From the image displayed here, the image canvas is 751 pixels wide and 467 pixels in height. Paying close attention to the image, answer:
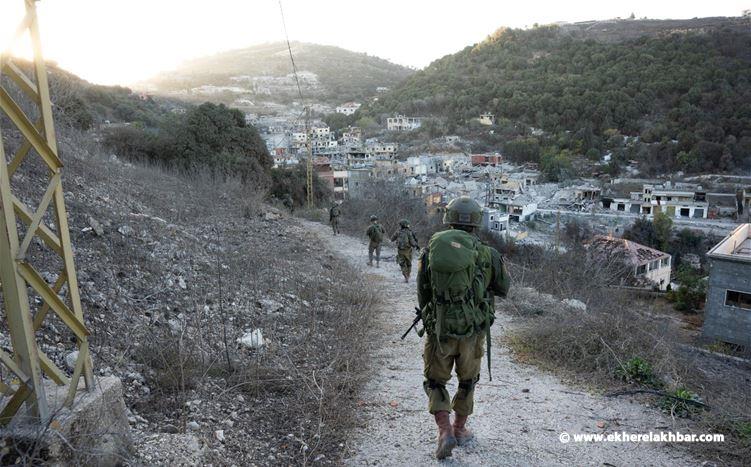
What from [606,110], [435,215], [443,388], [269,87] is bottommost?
[435,215]

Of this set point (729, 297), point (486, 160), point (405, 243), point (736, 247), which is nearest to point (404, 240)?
point (405, 243)

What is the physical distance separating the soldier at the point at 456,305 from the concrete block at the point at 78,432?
5.72ft

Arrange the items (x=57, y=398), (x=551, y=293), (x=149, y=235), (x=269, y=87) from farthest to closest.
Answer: (x=269, y=87)
(x=551, y=293)
(x=149, y=235)
(x=57, y=398)

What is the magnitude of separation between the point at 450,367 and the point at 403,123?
2390 inches

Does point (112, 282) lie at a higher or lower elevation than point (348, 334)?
higher

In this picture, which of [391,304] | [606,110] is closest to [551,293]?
[391,304]

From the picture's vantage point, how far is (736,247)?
1400cm

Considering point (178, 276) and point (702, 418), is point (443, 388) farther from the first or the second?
point (178, 276)

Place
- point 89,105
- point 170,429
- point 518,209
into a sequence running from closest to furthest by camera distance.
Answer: point 170,429
point 89,105
point 518,209

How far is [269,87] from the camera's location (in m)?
88.1

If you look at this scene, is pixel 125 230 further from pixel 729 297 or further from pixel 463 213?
pixel 729 297

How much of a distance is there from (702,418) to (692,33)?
287ft

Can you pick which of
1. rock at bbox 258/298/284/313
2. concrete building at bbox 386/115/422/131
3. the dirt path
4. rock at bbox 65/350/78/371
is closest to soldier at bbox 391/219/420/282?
rock at bbox 258/298/284/313

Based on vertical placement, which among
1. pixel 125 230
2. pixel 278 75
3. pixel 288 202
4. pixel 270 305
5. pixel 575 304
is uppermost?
pixel 278 75
